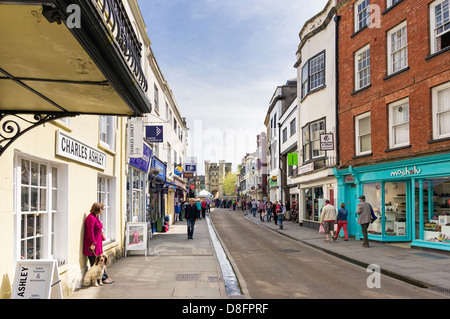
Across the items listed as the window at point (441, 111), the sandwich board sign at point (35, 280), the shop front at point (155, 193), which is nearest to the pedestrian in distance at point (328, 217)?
the window at point (441, 111)

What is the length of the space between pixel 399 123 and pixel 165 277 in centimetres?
1084

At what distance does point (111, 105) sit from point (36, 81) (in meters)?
1.11

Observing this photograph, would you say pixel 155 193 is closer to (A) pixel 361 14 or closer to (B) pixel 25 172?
(A) pixel 361 14

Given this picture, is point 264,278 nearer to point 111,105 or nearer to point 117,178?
point 117,178

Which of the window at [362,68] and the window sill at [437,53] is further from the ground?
the window at [362,68]

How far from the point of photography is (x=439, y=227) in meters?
13.0

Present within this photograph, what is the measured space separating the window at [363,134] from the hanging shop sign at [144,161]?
9307 millimetres

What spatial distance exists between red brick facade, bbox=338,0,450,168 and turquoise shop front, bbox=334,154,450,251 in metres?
0.48

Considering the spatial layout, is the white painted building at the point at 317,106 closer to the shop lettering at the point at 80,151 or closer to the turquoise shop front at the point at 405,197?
the turquoise shop front at the point at 405,197

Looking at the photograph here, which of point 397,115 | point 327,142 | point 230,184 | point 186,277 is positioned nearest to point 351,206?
point 327,142

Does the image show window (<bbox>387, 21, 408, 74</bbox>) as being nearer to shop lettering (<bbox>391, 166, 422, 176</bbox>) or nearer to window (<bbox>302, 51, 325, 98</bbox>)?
shop lettering (<bbox>391, 166, 422, 176</bbox>)

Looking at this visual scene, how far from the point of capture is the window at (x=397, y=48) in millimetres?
14891

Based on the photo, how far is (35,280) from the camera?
5.58m
